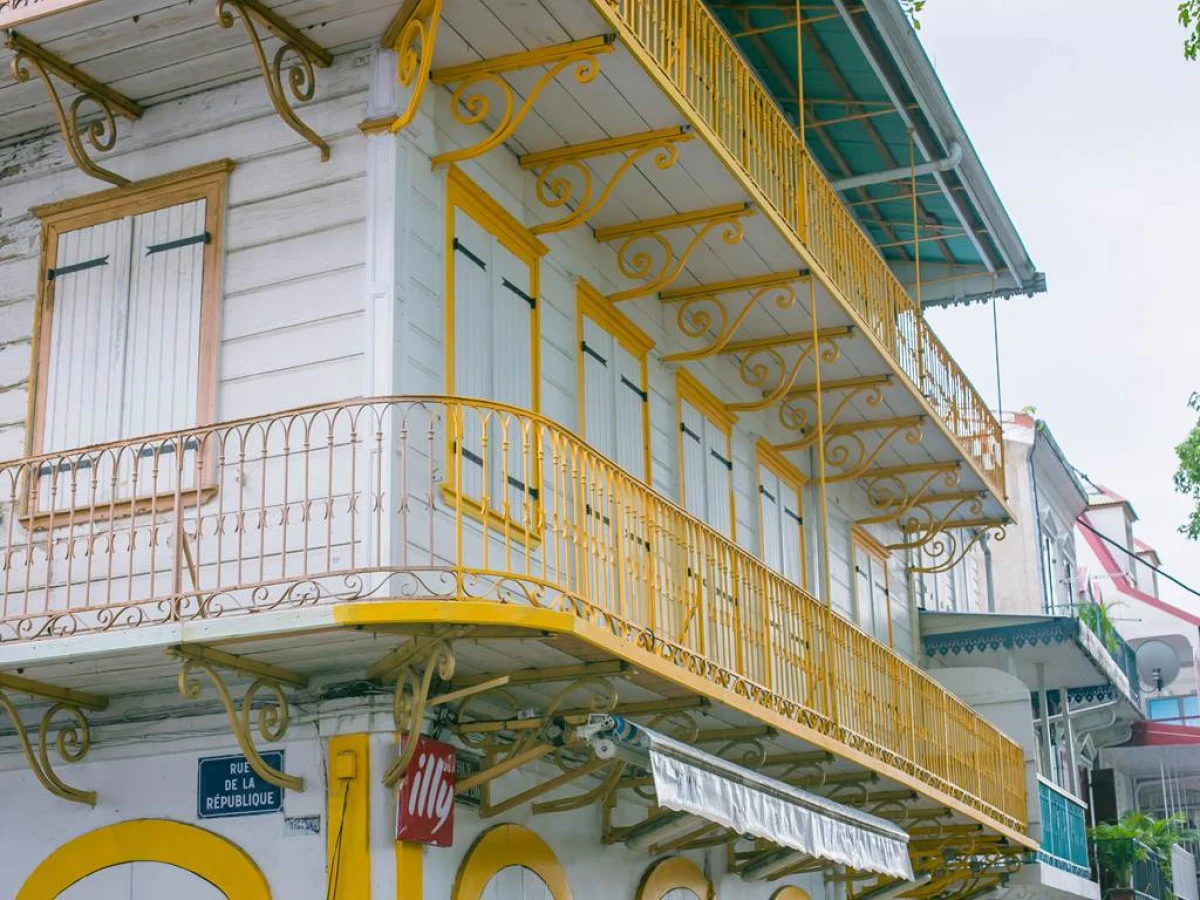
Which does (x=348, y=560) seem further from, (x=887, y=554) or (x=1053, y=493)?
(x=1053, y=493)

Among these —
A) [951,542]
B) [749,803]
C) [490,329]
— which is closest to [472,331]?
[490,329]

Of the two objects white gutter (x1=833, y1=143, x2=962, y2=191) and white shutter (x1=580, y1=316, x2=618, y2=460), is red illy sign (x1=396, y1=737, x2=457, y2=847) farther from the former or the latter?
white gutter (x1=833, y1=143, x2=962, y2=191)

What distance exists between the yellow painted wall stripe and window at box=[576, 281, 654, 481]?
3527 mm

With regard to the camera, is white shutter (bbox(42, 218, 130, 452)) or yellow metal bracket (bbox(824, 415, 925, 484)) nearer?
white shutter (bbox(42, 218, 130, 452))

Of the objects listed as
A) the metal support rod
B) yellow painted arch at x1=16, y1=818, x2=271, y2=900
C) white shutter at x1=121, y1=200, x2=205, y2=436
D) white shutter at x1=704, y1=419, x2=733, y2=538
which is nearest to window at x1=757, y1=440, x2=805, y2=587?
white shutter at x1=704, y1=419, x2=733, y2=538

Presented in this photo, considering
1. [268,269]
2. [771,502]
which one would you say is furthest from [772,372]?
[268,269]

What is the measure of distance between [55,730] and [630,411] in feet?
16.0

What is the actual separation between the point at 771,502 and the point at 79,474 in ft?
24.5

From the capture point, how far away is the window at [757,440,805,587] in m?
16.7

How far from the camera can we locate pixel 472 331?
11.5m

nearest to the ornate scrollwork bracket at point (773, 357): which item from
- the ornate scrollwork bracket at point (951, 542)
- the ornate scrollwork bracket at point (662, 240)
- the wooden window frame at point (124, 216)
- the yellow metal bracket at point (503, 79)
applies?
the ornate scrollwork bracket at point (662, 240)

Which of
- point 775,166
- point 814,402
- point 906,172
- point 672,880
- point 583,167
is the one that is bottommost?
point 672,880

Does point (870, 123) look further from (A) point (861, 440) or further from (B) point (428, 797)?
(B) point (428, 797)

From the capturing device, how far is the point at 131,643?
363 inches
